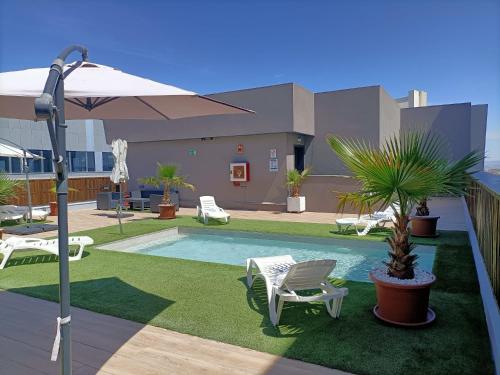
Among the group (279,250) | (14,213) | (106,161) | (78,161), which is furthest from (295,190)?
(106,161)

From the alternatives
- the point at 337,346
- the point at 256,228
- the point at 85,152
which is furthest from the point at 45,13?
the point at 85,152

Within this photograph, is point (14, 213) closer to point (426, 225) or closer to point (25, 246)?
point (25, 246)

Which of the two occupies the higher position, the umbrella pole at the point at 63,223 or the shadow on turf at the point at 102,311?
the umbrella pole at the point at 63,223

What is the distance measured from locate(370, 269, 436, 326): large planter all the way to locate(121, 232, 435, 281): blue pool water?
2649 millimetres

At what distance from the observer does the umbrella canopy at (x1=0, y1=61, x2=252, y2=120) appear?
2.76 meters

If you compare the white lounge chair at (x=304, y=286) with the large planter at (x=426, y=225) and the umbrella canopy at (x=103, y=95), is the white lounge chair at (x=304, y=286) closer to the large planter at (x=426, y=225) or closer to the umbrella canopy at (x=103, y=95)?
the umbrella canopy at (x=103, y=95)

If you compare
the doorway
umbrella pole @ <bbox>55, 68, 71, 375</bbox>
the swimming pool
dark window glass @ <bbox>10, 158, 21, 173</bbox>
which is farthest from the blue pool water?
dark window glass @ <bbox>10, 158, 21, 173</bbox>

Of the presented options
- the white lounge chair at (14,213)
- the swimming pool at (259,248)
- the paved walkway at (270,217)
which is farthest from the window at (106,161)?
the swimming pool at (259,248)

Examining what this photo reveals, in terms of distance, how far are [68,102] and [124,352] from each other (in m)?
3.20

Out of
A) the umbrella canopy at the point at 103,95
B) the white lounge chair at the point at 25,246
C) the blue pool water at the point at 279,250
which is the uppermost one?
the umbrella canopy at the point at 103,95

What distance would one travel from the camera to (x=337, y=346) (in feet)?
11.2

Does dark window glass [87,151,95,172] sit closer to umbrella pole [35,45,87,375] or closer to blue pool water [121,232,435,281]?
blue pool water [121,232,435,281]

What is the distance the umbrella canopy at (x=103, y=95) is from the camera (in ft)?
9.06

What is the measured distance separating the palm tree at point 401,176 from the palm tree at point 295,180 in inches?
377
